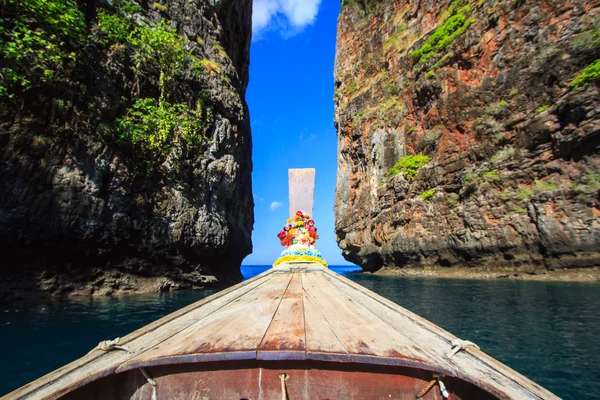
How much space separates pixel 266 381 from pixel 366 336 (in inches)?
28.8

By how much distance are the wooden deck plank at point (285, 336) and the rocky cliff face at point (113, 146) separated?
10145 mm

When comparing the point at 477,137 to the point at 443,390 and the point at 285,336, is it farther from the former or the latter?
the point at 285,336

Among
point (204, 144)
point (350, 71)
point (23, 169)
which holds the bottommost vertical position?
point (23, 169)

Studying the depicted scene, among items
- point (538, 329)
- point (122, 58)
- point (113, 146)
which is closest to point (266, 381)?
point (538, 329)

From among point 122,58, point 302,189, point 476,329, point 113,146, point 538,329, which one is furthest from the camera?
point 302,189

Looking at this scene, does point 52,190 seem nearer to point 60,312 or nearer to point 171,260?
point 60,312

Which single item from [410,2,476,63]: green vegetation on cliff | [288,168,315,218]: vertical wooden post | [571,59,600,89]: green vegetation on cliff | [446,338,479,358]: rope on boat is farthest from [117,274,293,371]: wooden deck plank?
[410,2,476,63]: green vegetation on cliff

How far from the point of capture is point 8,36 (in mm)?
8039

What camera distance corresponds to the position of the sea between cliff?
3.83 metres

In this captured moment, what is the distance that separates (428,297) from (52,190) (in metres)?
14.2

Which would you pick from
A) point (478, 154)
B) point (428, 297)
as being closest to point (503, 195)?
point (478, 154)

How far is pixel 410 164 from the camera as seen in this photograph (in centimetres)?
2416

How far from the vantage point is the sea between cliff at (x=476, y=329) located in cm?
383

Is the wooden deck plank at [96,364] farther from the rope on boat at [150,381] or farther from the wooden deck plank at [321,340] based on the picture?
the wooden deck plank at [321,340]
